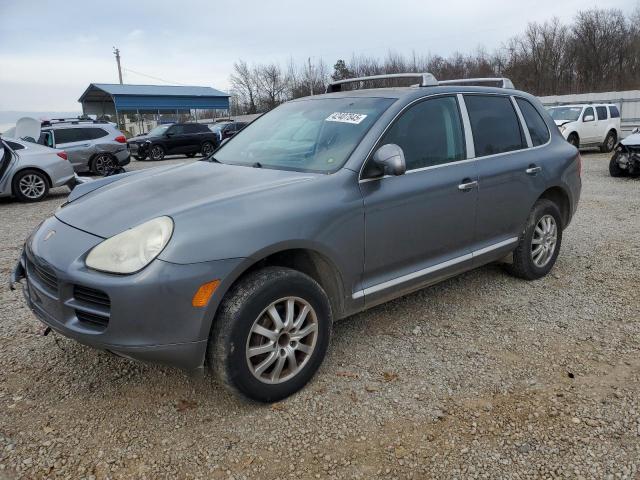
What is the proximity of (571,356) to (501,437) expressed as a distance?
3.64 ft

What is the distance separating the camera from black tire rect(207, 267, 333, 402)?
2555 mm

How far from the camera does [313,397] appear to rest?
9.65 ft

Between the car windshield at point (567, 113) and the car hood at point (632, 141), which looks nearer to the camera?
the car hood at point (632, 141)

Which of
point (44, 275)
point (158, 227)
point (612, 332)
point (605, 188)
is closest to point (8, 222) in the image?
point (44, 275)

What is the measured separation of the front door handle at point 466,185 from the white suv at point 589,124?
14.5 meters

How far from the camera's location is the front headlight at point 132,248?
7.93 ft

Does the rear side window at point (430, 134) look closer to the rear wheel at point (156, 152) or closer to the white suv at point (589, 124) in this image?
the white suv at point (589, 124)

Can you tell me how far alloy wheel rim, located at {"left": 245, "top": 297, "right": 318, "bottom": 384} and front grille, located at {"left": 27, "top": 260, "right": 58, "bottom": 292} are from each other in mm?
1022

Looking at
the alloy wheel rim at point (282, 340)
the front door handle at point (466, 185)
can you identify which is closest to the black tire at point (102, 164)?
the front door handle at point (466, 185)

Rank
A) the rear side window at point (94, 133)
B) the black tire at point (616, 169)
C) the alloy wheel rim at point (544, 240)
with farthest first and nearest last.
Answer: the rear side window at point (94, 133), the black tire at point (616, 169), the alloy wheel rim at point (544, 240)

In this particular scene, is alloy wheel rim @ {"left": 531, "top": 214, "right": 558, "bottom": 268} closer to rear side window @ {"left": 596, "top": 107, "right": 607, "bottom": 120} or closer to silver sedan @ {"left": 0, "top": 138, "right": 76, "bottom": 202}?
silver sedan @ {"left": 0, "top": 138, "right": 76, "bottom": 202}

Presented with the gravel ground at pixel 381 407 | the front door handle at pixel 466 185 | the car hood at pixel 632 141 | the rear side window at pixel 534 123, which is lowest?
the gravel ground at pixel 381 407

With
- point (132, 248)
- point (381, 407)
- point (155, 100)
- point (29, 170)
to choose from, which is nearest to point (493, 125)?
point (381, 407)

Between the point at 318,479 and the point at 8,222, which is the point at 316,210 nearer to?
the point at 318,479
